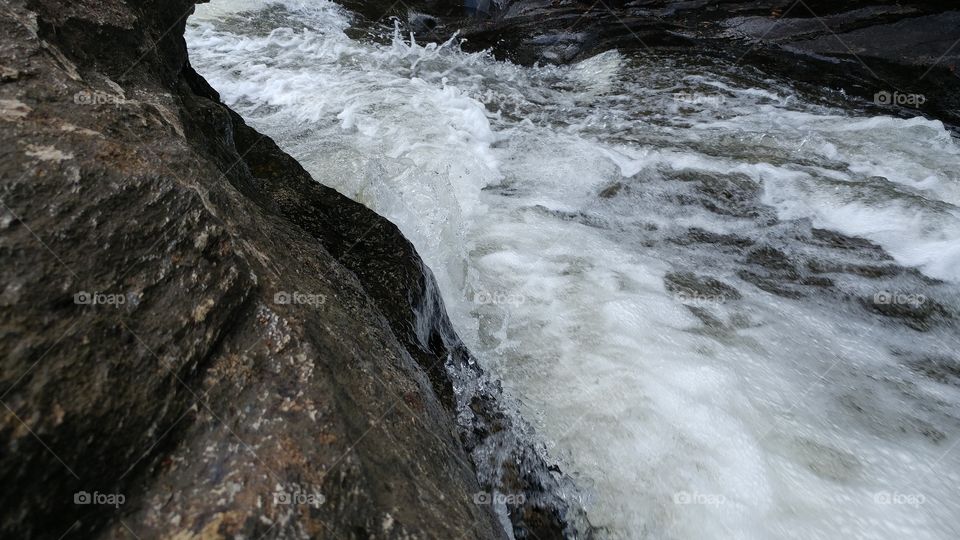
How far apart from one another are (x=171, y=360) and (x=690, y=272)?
4.17m

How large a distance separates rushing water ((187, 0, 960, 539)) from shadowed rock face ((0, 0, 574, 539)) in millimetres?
1104

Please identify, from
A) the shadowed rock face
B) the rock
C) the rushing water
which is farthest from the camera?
the rock

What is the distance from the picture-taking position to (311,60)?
9594 mm

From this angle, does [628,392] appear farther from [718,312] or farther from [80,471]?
[80,471]

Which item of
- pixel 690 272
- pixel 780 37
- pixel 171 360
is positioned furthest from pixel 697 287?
pixel 780 37

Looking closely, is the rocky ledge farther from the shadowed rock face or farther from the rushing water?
the shadowed rock face

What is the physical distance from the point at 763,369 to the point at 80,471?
3.81 m

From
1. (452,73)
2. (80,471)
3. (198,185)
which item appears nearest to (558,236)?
(198,185)

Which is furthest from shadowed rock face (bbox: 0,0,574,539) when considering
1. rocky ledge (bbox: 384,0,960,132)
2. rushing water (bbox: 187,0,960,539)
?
rocky ledge (bbox: 384,0,960,132)

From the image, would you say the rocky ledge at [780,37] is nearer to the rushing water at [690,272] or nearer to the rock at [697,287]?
the rushing water at [690,272]

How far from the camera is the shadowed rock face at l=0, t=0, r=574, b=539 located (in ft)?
4.67

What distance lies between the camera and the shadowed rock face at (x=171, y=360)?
1.42 metres

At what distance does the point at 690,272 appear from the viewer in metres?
4.73

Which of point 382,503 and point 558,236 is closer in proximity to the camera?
point 382,503
